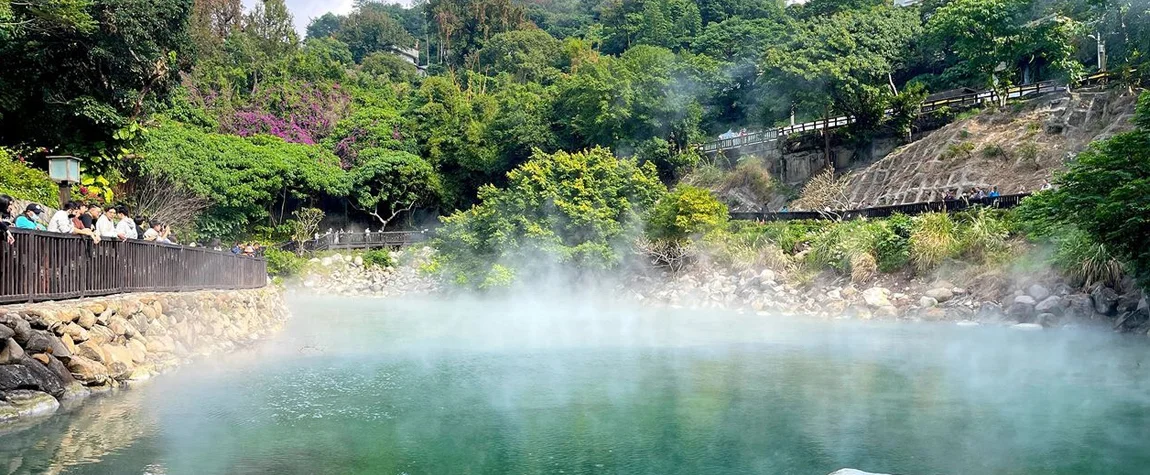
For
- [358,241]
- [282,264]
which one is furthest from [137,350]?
[358,241]

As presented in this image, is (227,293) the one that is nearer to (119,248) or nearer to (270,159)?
(119,248)

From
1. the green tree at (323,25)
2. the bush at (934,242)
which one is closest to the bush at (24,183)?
the bush at (934,242)

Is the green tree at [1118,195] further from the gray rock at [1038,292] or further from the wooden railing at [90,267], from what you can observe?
the wooden railing at [90,267]

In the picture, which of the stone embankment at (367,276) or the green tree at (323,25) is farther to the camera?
the green tree at (323,25)

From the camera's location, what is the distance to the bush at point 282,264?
35.7 m

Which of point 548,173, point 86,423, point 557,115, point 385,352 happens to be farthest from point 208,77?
point 86,423

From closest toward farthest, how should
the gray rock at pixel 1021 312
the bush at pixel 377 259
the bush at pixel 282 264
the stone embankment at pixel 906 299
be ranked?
the stone embankment at pixel 906 299
the gray rock at pixel 1021 312
the bush at pixel 282 264
the bush at pixel 377 259

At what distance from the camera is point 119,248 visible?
1120cm

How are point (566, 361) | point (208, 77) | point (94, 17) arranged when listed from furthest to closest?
1. point (208, 77)
2. point (94, 17)
3. point (566, 361)

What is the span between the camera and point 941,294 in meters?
19.6

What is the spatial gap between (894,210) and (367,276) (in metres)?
22.8

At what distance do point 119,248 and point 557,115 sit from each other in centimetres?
3384

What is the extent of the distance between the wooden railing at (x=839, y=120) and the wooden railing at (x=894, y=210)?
741cm

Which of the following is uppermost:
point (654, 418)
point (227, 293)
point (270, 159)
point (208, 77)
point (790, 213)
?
point (208, 77)
